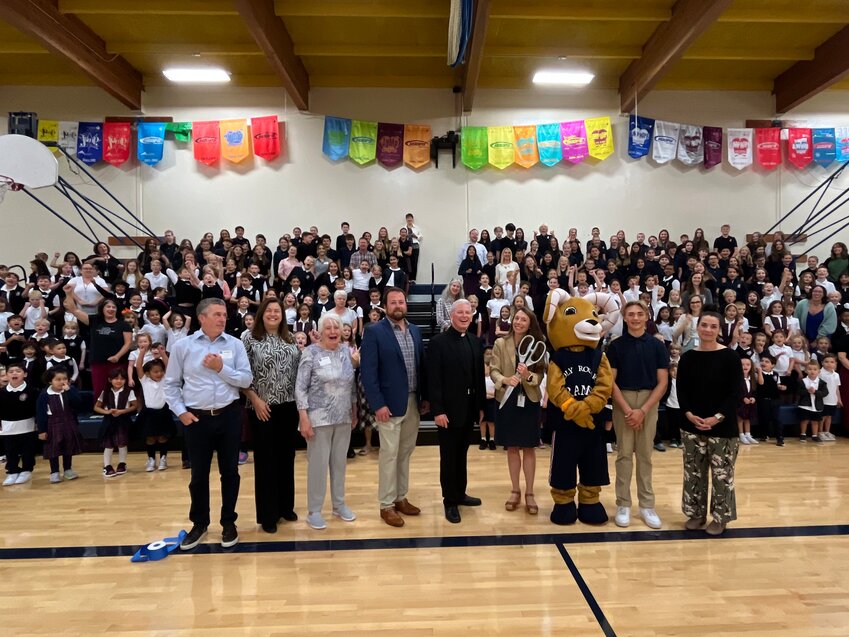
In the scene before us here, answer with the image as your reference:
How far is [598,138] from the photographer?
1132cm

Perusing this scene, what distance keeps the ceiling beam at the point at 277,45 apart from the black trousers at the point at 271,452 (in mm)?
6549

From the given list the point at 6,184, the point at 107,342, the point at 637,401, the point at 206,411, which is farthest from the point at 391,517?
the point at 6,184

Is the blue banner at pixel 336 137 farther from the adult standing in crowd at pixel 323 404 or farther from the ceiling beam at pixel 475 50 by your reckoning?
the adult standing in crowd at pixel 323 404

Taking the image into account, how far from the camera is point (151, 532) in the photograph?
3.57 m

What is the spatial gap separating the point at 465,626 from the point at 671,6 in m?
10.1

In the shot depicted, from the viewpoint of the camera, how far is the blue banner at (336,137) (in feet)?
36.9

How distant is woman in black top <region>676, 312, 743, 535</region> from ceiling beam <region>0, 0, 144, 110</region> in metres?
9.67

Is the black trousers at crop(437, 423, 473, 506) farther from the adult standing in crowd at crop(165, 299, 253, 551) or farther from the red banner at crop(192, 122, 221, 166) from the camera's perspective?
the red banner at crop(192, 122, 221, 166)

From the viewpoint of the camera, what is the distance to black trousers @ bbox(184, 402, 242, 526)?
125 inches

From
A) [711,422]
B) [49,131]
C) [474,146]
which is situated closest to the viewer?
[711,422]

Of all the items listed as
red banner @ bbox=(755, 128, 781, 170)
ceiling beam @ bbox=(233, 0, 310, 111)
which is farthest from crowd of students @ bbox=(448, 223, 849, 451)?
ceiling beam @ bbox=(233, 0, 310, 111)

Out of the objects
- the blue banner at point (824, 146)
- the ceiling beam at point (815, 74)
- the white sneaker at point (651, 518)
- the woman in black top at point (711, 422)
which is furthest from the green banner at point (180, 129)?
the blue banner at point (824, 146)

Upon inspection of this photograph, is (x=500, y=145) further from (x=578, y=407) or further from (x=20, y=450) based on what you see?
(x=20, y=450)

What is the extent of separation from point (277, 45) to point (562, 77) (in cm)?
574
